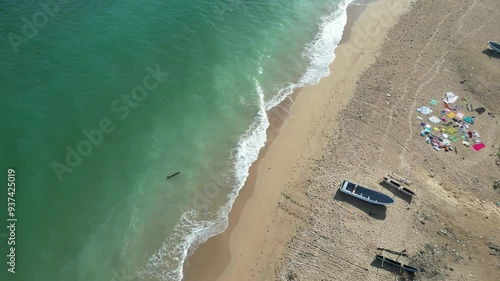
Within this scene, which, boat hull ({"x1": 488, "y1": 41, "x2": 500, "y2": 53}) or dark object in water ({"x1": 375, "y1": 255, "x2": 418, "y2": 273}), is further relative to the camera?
boat hull ({"x1": 488, "y1": 41, "x2": 500, "y2": 53})

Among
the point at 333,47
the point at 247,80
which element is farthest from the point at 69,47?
the point at 333,47

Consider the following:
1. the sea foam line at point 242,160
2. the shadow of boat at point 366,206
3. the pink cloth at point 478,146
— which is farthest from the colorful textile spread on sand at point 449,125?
the sea foam line at point 242,160

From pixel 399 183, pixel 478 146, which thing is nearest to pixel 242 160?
pixel 399 183

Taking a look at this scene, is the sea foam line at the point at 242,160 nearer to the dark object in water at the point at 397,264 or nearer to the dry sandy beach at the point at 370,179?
the dry sandy beach at the point at 370,179

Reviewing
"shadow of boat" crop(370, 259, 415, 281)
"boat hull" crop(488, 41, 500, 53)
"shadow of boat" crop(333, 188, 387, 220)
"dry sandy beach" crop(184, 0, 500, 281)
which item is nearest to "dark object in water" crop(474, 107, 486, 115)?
"dry sandy beach" crop(184, 0, 500, 281)

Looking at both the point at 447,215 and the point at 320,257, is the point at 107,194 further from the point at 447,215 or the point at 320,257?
the point at 447,215

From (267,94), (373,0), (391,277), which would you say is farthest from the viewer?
(373,0)

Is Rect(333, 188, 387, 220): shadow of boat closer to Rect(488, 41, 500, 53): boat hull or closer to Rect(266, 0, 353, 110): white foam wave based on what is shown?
Rect(266, 0, 353, 110): white foam wave
